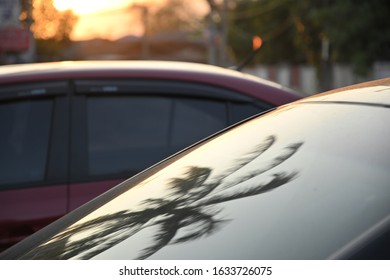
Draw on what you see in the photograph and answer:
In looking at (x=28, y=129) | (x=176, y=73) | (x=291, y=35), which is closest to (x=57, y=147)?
(x=28, y=129)

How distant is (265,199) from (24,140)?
2.14m

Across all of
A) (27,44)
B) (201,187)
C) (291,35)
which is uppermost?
(291,35)

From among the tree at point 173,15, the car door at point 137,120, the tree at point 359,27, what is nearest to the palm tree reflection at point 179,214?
the car door at point 137,120

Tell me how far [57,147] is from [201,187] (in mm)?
1738

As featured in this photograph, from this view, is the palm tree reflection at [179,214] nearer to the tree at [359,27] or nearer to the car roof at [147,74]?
the car roof at [147,74]

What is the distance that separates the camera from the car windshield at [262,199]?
2.12 metres

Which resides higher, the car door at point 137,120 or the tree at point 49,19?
the tree at point 49,19

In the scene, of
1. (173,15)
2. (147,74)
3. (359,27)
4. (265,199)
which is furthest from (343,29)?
(173,15)

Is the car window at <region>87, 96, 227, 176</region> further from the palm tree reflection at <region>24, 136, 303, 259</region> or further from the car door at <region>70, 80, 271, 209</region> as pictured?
the palm tree reflection at <region>24, 136, 303, 259</region>

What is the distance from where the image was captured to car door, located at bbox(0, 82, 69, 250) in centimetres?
405

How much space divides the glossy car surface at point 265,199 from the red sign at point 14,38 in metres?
8.92
